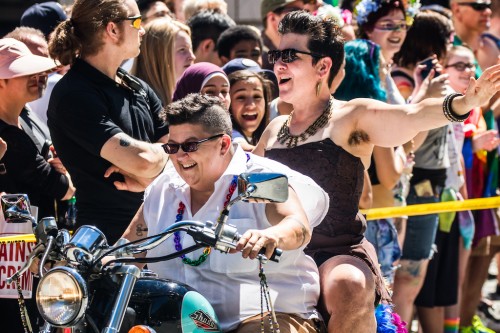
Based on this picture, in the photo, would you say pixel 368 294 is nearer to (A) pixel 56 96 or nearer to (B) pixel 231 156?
(B) pixel 231 156

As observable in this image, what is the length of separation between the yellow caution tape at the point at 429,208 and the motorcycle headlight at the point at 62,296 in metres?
3.19

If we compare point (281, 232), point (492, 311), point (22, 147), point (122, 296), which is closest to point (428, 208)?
point (492, 311)

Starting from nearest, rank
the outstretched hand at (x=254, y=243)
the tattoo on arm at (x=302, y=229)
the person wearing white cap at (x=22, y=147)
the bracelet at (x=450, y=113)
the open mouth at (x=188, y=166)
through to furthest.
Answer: the outstretched hand at (x=254, y=243) → the tattoo on arm at (x=302, y=229) → the open mouth at (x=188, y=166) → the bracelet at (x=450, y=113) → the person wearing white cap at (x=22, y=147)

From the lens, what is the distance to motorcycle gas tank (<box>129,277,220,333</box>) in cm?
374

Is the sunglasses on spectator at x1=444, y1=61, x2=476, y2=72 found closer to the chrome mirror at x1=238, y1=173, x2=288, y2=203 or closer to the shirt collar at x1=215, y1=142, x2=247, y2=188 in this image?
the shirt collar at x1=215, y1=142, x2=247, y2=188

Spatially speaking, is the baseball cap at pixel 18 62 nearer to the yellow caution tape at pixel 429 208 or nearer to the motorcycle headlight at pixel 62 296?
the yellow caution tape at pixel 429 208

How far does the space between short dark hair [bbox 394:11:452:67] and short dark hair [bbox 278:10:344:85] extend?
8.19 feet

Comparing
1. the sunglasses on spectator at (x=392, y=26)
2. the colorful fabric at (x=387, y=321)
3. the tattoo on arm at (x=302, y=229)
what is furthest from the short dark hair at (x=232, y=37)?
the tattoo on arm at (x=302, y=229)

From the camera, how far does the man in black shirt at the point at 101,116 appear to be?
5.26 metres

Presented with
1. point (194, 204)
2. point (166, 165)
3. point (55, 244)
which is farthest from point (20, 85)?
point (55, 244)

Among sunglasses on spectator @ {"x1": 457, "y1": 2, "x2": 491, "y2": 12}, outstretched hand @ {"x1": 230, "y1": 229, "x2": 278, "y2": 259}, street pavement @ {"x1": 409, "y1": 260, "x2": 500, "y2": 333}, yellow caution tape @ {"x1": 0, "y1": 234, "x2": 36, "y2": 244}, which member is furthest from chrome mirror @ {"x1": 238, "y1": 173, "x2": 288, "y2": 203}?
sunglasses on spectator @ {"x1": 457, "y1": 2, "x2": 491, "y2": 12}

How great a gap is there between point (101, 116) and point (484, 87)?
1.94 metres

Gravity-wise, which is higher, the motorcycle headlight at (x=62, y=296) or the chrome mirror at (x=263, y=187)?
the chrome mirror at (x=263, y=187)

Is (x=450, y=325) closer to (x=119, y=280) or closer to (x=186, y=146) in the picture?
(x=186, y=146)
